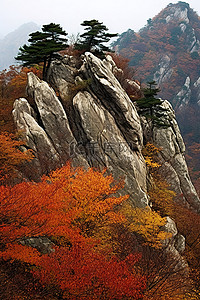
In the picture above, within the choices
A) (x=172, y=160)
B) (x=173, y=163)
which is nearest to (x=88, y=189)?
(x=172, y=160)

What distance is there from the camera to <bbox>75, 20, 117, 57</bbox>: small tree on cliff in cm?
3005

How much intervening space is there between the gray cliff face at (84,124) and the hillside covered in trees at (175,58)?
69561 mm

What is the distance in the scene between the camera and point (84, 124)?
25125 millimetres

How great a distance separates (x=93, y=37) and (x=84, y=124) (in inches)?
569

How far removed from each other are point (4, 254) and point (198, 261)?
2202cm

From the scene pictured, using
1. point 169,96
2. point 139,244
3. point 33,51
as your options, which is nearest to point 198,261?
point 139,244

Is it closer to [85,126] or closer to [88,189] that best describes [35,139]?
[85,126]

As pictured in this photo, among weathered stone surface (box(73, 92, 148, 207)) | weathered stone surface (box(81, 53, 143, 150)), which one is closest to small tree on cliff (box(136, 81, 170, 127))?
weathered stone surface (box(81, 53, 143, 150))

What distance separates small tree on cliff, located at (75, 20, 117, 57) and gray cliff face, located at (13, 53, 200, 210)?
181 inches

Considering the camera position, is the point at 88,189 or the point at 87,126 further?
the point at 87,126

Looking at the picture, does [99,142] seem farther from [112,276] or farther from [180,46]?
[180,46]

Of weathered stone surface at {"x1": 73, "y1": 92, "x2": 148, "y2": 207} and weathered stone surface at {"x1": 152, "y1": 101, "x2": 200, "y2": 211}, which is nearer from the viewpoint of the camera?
weathered stone surface at {"x1": 73, "y1": 92, "x2": 148, "y2": 207}

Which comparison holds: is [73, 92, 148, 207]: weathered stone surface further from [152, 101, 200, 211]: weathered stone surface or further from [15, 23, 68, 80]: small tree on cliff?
[152, 101, 200, 211]: weathered stone surface

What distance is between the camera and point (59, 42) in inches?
1126
